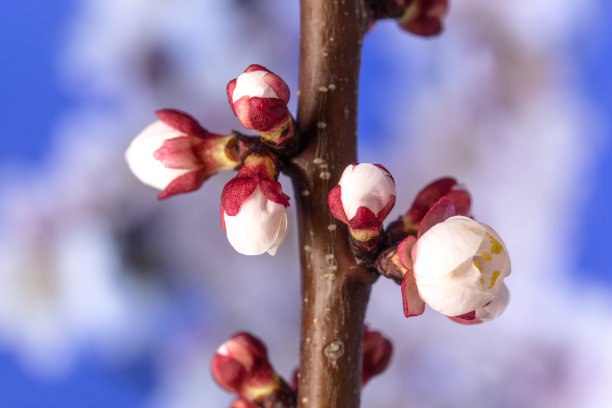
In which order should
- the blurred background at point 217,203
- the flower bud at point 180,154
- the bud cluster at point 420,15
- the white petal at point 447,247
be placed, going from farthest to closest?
1. the blurred background at point 217,203
2. the bud cluster at point 420,15
3. the flower bud at point 180,154
4. the white petal at point 447,247

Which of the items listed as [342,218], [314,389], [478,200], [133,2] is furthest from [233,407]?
[133,2]

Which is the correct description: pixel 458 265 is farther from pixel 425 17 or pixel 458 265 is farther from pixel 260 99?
pixel 425 17

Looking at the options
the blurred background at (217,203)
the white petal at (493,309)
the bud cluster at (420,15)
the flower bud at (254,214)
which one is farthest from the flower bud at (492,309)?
the blurred background at (217,203)

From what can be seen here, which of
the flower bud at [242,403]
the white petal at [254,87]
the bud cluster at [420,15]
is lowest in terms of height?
the flower bud at [242,403]

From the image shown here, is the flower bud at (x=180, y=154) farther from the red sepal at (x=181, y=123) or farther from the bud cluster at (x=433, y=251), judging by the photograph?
the bud cluster at (x=433, y=251)

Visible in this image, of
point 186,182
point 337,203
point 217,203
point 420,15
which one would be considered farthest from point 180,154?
point 217,203

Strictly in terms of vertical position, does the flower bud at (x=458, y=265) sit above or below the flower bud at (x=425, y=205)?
below

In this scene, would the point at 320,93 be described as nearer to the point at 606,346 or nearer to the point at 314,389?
the point at 314,389

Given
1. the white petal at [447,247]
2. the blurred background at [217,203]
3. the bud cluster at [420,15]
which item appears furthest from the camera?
the blurred background at [217,203]
